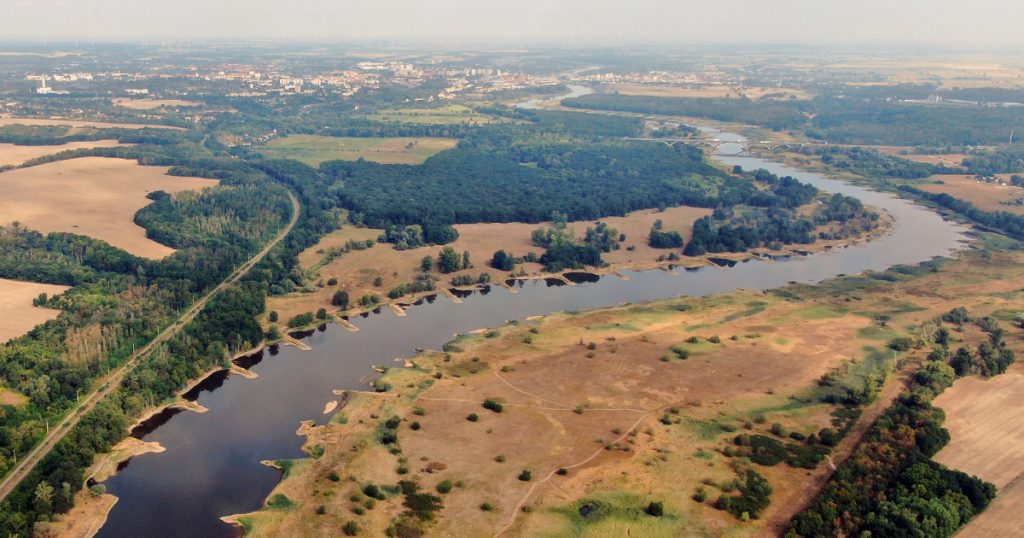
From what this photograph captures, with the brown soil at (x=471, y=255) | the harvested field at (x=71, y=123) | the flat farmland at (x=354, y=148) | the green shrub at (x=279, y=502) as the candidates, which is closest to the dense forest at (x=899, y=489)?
the green shrub at (x=279, y=502)

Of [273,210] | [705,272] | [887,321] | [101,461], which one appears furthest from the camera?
[273,210]

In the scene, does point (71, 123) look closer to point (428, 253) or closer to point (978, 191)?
point (428, 253)

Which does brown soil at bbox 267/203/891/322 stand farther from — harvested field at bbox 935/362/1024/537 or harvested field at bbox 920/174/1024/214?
harvested field at bbox 935/362/1024/537

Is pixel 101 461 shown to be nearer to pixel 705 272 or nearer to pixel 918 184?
pixel 705 272

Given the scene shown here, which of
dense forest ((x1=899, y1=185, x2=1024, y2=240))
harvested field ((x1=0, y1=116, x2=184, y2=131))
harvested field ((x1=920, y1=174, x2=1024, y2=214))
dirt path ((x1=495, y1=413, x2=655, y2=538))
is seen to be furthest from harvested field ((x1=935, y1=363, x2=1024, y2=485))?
harvested field ((x1=0, y1=116, x2=184, y2=131))

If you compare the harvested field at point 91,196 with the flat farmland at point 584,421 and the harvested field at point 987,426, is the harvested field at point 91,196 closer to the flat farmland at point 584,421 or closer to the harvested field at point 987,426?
the flat farmland at point 584,421

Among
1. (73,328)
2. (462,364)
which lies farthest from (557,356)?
(73,328)
